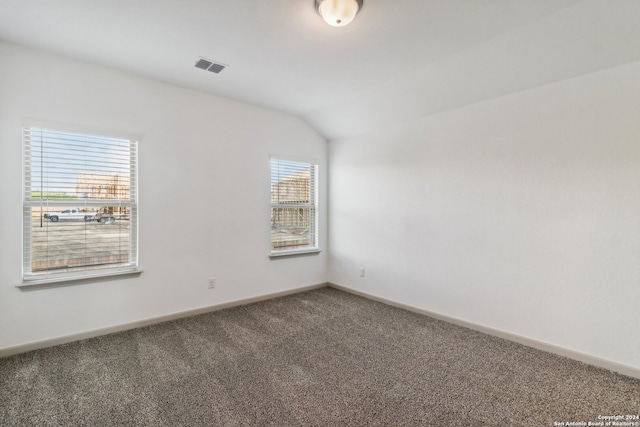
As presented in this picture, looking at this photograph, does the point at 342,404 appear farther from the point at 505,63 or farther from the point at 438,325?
the point at 505,63

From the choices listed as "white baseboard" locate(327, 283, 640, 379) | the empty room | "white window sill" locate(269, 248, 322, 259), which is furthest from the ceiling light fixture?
"white baseboard" locate(327, 283, 640, 379)

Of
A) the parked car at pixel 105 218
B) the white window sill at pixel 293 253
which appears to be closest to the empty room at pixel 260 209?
the parked car at pixel 105 218

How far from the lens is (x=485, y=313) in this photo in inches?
122

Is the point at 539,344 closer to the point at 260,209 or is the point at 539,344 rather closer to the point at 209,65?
the point at 260,209

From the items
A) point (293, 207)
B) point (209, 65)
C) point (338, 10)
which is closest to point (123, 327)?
point (293, 207)

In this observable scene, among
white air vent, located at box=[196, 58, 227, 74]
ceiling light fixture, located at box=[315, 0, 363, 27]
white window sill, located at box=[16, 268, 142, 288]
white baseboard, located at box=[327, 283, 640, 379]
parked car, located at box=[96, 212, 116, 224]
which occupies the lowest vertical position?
white baseboard, located at box=[327, 283, 640, 379]

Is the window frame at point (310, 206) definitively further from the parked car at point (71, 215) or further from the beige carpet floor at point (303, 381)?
the parked car at point (71, 215)

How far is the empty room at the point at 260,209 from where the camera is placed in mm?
2055

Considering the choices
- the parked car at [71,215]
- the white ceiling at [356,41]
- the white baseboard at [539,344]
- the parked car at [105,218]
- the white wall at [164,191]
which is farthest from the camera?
the parked car at [105,218]

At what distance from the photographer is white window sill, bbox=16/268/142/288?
2621mm

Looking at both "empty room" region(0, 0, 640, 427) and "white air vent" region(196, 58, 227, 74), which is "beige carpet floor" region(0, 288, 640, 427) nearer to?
"empty room" region(0, 0, 640, 427)

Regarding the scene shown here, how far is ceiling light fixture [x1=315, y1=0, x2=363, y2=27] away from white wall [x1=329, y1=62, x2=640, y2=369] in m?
1.85

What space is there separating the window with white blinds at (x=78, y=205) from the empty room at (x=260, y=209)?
0.02 meters

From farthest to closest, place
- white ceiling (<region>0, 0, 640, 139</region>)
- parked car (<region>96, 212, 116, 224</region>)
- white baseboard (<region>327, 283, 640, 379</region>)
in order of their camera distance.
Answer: parked car (<region>96, 212, 116, 224</region>)
white baseboard (<region>327, 283, 640, 379</region>)
white ceiling (<region>0, 0, 640, 139</region>)
